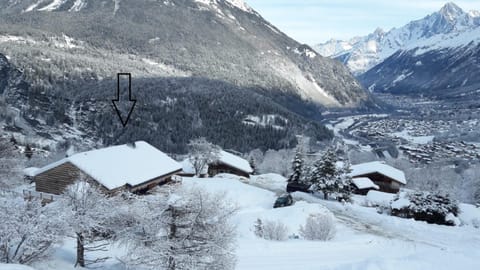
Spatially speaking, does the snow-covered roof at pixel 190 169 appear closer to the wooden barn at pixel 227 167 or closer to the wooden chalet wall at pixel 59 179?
the wooden barn at pixel 227 167

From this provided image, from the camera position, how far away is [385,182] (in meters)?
69.1

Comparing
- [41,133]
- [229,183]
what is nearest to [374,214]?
[229,183]

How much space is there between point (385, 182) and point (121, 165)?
4574 cm

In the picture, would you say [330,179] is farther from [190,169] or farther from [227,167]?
[190,169]

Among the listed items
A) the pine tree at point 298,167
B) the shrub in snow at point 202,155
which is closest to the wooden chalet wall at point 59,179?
the shrub in snow at point 202,155

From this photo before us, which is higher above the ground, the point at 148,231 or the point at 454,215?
the point at 148,231

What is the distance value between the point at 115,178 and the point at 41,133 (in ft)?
→ 363

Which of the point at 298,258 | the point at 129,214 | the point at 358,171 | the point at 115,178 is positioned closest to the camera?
the point at 129,214

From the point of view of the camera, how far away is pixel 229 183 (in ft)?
174

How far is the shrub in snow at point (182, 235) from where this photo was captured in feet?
52.5

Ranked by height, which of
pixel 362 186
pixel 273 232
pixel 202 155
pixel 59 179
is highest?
pixel 202 155

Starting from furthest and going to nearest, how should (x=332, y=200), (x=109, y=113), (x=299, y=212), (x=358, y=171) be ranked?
(x=109, y=113) → (x=358, y=171) → (x=332, y=200) → (x=299, y=212)

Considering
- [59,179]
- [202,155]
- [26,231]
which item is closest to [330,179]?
[202,155]

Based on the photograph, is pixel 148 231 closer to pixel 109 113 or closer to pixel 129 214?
pixel 129 214
